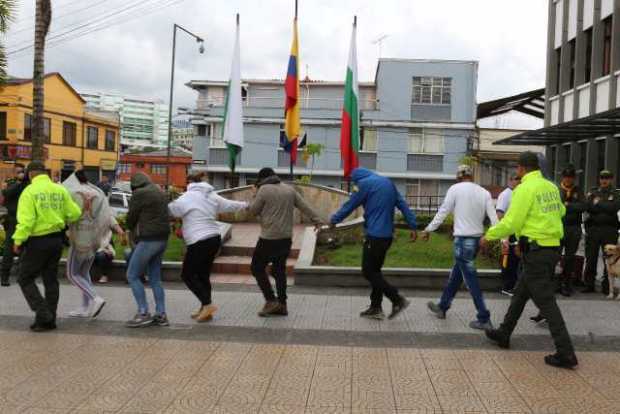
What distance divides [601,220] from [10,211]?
8.61m

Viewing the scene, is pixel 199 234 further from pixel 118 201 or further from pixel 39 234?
pixel 118 201

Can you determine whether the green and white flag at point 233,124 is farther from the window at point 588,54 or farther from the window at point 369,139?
the window at point 369,139

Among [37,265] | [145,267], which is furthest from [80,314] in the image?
[145,267]

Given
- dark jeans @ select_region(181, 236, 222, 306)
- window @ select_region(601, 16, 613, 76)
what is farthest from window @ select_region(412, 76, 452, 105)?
dark jeans @ select_region(181, 236, 222, 306)

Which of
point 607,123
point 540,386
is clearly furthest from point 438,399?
point 607,123

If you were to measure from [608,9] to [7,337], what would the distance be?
720 inches

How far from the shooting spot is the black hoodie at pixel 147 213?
7480 millimetres

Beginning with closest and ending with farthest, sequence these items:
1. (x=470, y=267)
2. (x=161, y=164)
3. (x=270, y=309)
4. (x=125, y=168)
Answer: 1. (x=470, y=267)
2. (x=270, y=309)
3. (x=161, y=164)
4. (x=125, y=168)

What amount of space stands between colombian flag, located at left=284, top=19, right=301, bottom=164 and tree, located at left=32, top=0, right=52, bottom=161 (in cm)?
566

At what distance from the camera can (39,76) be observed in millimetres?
15727

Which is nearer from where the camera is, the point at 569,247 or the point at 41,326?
the point at 41,326

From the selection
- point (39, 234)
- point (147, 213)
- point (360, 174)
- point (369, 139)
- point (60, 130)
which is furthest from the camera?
point (60, 130)

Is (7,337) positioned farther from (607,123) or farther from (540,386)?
(607,123)

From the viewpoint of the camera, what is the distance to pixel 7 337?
22.9 feet
